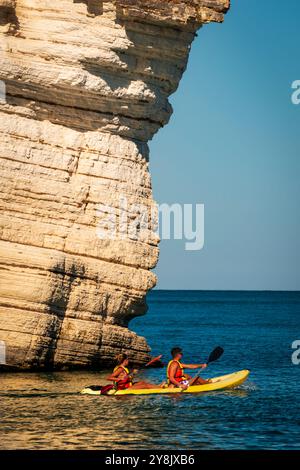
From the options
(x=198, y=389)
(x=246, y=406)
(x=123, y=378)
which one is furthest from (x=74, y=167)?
(x=246, y=406)

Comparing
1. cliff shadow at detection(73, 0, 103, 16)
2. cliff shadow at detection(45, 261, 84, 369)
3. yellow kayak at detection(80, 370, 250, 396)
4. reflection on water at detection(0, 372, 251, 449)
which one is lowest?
reflection on water at detection(0, 372, 251, 449)

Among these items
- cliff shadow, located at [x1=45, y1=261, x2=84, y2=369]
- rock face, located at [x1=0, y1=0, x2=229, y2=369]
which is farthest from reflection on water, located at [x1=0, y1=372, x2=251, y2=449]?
rock face, located at [x1=0, y1=0, x2=229, y2=369]

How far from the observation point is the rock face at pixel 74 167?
29641mm

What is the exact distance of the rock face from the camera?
97.2 feet

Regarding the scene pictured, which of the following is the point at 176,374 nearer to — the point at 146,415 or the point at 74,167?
the point at 146,415

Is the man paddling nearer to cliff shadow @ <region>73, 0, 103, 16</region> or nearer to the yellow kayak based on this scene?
the yellow kayak

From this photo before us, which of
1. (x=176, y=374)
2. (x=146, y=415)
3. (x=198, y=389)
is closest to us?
(x=146, y=415)

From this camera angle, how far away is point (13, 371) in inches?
1179

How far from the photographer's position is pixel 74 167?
1221 inches

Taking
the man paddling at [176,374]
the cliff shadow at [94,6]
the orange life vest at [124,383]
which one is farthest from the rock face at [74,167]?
the man paddling at [176,374]

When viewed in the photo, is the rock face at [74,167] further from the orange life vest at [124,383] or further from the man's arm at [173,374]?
the man's arm at [173,374]

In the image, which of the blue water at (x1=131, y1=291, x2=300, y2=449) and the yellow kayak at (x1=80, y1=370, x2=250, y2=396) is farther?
the yellow kayak at (x1=80, y1=370, x2=250, y2=396)

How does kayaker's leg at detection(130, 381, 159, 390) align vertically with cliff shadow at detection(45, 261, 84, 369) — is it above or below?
below
